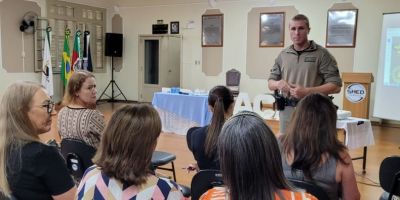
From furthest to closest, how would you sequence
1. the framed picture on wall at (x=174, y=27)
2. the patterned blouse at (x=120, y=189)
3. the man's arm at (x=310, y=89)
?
the framed picture on wall at (x=174, y=27), the man's arm at (x=310, y=89), the patterned blouse at (x=120, y=189)

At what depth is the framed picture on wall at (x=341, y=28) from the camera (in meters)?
7.84

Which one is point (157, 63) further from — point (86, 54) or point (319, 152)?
point (319, 152)

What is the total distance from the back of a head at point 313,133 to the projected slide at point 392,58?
5.03 m

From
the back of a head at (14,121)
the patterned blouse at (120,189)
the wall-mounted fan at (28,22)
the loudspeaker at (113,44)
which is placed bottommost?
the patterned blouse at (120,189)

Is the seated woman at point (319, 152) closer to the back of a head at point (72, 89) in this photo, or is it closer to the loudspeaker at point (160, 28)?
the back of a head at point (72, 89)

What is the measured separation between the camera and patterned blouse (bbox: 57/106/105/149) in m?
2.51

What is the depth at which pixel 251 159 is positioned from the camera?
1003 millimetres

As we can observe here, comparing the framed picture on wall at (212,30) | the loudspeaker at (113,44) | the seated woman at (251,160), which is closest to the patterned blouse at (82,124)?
the seated woman at (251,160)

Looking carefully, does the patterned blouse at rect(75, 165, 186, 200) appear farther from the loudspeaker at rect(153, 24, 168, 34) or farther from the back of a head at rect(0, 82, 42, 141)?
the loudspeaker at rect(153, 24, 168, 34)

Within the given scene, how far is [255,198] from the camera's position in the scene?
1019 millimetres

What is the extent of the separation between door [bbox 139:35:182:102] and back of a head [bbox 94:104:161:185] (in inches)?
344

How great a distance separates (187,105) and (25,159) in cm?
451

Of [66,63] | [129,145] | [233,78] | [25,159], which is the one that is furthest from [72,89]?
[66,63]

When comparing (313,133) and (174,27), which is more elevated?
(174,27)
